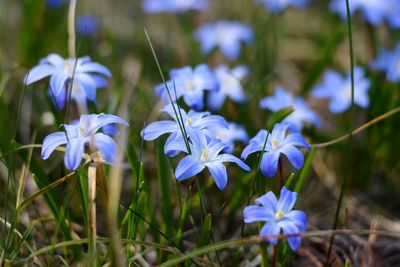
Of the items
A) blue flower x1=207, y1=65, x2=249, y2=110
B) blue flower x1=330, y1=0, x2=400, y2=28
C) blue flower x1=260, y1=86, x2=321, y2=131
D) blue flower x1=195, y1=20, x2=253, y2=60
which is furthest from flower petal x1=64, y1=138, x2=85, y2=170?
blue flower x1=330, y1=0, x2=400, y2=28

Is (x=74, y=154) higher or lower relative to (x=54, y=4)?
lower

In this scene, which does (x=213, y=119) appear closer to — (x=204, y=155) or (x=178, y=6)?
(x=204, y=155)

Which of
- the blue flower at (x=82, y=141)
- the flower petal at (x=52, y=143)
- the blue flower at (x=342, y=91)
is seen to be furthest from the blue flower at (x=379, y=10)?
the flower petal at (x=52, y=143)

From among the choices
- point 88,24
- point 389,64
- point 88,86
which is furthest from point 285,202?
point 88,24

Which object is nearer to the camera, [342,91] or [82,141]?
[82,141]

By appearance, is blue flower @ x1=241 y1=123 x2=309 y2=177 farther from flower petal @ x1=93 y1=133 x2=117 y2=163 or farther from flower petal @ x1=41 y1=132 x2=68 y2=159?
flower petal @ x1=41 y1=132 x2=68 y2=159

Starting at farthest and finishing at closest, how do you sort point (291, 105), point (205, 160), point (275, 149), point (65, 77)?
point (291, 105), point (65, 77), point (275, 149), point (205, 160)

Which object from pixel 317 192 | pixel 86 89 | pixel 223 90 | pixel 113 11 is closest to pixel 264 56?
pixel 223 90
